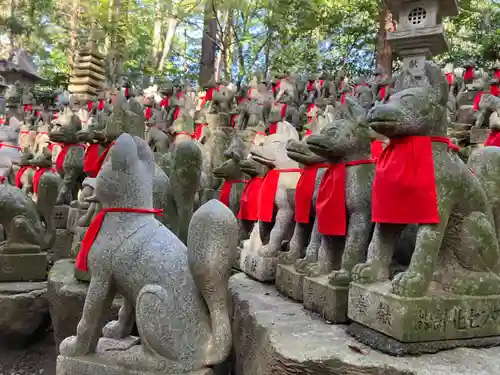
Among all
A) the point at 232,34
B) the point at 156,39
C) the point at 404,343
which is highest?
the point at 156,39

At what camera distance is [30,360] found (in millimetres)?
4980

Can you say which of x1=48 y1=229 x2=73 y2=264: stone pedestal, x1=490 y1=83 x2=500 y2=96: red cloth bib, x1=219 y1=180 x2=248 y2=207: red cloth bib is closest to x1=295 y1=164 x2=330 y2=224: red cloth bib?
x1=219 y1=180 x2=248 y2=207: red cloth bib

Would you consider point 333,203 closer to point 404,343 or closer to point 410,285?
point 410,285

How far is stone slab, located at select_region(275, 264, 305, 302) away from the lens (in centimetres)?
331

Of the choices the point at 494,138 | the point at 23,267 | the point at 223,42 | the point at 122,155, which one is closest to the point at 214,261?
the point at 122,155

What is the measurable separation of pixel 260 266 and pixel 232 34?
12.4 metres

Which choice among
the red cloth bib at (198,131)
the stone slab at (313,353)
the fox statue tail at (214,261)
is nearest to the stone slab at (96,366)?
the fox statue tail at (214,261)

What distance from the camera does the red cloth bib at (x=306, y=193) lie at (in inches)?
138

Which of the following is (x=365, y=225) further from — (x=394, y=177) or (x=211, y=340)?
(x=211, y=340)

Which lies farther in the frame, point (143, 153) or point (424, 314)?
point (143, 153)

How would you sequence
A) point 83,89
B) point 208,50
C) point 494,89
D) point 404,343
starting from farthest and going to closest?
point 83,89 → point 208,50 → point 494,89 → point 404,343

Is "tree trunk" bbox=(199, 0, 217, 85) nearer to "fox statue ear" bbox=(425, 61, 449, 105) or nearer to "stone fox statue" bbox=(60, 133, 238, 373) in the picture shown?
"stone fox statue" bbox=(60, 133, 238, 373)

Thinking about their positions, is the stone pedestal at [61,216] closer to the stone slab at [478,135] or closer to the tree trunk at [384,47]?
the stone slab at [478,135]

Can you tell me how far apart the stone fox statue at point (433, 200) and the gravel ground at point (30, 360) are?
378 centimetres
